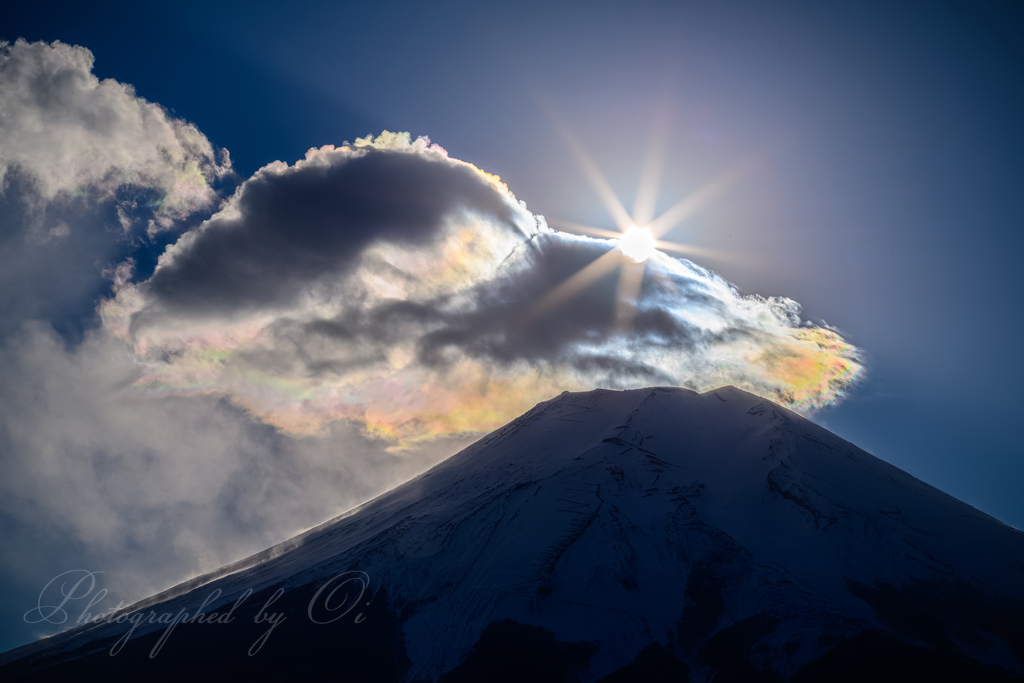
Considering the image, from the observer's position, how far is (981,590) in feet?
134

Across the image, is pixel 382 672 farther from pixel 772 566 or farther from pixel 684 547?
pixel 772 566

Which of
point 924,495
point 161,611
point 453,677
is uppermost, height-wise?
point 161,611

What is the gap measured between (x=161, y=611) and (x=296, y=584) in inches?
617

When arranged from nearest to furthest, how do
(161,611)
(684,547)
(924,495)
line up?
(684,547)
(161,611)
(924,495)

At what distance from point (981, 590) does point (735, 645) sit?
21746 millimetres

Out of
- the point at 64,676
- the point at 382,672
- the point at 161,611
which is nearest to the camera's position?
the point at 382,672

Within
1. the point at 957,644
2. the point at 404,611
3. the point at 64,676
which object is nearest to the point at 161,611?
the point at 64,676

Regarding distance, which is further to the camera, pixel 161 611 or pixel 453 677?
pixel 161 611

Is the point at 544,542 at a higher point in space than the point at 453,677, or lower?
higher

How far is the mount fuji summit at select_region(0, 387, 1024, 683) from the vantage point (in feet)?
118

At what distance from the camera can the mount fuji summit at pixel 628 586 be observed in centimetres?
3606

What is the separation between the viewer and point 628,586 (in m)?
43.1

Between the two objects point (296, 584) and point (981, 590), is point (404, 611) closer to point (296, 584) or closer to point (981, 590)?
point (296, 584)

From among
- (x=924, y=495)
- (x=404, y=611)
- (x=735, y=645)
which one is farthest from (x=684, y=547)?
(x=924, y=495)
